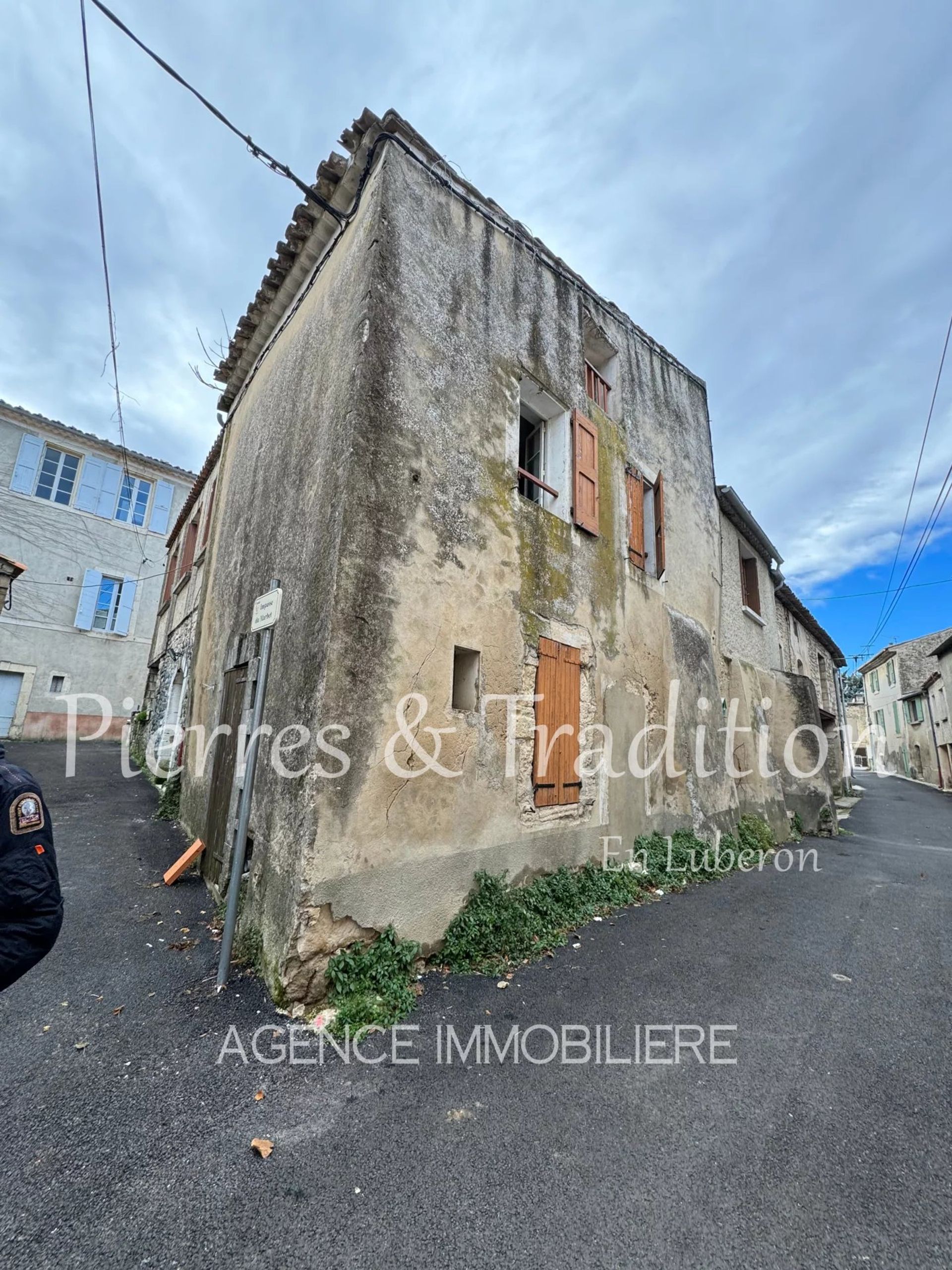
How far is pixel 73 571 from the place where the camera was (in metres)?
16.4

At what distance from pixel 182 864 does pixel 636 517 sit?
660 cm

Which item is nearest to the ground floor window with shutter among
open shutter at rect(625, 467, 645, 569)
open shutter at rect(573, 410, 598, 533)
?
open shutter at rect(625, 467, 645, 569)

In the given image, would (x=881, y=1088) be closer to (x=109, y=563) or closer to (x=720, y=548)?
(x=720, y=548)

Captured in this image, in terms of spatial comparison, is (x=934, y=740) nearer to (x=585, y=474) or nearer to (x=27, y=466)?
(x=585, y=474)

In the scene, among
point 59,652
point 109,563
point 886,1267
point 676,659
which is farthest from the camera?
point 109,563

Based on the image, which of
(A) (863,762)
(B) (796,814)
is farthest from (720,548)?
(A) (863,762)

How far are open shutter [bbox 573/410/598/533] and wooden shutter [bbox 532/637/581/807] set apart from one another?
155cm

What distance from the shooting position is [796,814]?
960 cm

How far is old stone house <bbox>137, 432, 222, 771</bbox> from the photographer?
8562mm

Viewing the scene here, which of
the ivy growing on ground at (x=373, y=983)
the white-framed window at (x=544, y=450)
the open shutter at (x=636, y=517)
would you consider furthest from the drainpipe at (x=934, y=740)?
the ivy growing on ground at (x=373, y=983)

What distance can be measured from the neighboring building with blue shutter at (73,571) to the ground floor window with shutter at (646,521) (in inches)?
657

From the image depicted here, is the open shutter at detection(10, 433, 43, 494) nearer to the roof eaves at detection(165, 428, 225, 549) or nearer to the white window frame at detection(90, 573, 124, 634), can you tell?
the white window frame at detection(90, 573, 124, 634)

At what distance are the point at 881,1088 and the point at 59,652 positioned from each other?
19865 mm

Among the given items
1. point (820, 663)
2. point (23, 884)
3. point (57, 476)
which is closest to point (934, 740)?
point (820, 663)
